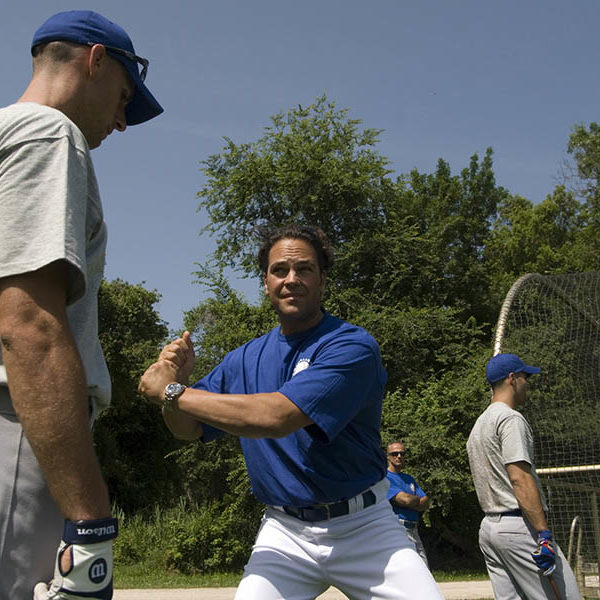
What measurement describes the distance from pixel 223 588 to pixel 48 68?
15.3 meters

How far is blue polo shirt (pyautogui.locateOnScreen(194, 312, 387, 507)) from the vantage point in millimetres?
3525

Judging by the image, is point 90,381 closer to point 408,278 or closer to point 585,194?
point 408,278

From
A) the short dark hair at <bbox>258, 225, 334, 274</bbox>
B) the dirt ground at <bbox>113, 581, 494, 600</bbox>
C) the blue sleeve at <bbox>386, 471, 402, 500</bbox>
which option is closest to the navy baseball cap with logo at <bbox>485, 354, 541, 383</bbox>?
the short dark hair at <bbox>258, 225, 334, 274</bbox>

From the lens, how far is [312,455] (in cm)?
374

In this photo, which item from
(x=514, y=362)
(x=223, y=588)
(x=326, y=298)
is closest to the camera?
(x=514, y=362)

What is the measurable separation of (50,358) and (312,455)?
210 cm

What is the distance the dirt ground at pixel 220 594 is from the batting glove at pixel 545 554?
7694mm

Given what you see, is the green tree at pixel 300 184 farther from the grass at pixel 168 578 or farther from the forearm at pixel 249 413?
the forearm at pixel 249 413

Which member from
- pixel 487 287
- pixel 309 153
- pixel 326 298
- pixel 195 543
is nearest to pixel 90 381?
pixel 195 543

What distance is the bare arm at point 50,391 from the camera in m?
1.78

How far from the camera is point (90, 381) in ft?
6.77

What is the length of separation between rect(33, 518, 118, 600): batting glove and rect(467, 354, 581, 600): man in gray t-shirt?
4609 mm

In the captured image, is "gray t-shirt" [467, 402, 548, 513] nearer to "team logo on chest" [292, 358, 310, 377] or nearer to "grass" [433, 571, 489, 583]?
"team logo on chest" [292, 358, 310, 377]

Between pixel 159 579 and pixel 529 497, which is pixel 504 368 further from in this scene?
pixel 159 579
